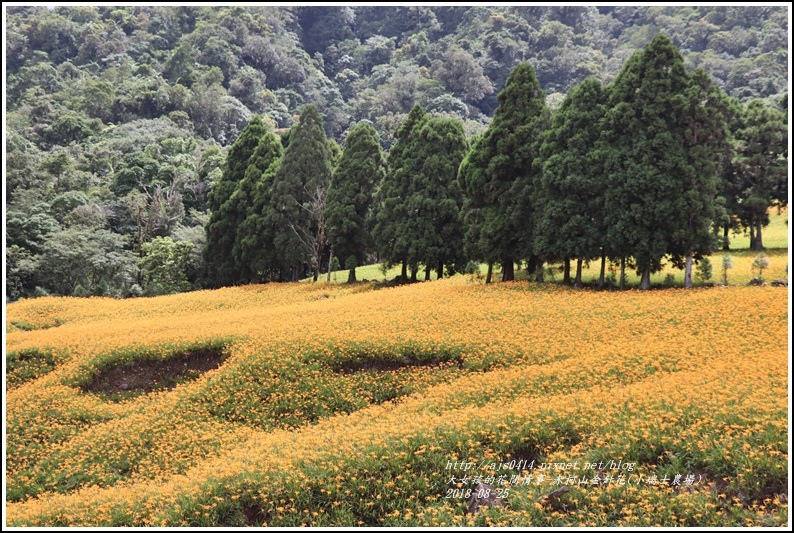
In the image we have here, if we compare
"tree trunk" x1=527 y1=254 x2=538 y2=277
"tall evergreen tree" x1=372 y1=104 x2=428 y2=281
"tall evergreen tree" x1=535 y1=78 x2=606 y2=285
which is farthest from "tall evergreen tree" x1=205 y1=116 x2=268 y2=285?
"tall evergreen tree" x1=535 y1=78 x2=606 y2=285

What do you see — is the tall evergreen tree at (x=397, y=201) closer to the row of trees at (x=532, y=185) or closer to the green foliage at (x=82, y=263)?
the row of trees at (x=532, y=185)

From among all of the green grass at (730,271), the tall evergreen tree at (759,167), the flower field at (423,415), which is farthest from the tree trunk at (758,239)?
the flower field at (423,415)

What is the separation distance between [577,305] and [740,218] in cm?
2136

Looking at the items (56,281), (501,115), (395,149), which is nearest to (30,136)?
(56,281)

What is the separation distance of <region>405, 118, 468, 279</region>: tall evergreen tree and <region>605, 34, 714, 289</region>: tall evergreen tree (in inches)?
376

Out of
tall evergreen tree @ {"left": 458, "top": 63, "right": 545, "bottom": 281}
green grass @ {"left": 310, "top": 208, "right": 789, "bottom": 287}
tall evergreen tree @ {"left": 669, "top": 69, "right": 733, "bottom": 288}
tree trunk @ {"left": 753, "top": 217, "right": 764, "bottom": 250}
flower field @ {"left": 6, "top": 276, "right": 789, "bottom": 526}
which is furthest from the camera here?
tree trunk @ {"left": 753, "top": 217, "right": 764, "bottom": 250}

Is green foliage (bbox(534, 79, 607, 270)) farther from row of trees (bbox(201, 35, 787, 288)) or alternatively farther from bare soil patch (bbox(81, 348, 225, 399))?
bare soil patch (bbox(81, 348, 225, 399))

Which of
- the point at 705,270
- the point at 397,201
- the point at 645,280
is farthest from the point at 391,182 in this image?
→ the point at 705,270

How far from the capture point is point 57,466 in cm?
1714

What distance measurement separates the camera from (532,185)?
30.7 m

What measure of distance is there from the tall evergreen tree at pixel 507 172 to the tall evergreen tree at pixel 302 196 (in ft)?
38.3

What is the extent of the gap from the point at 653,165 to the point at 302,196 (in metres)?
21.5

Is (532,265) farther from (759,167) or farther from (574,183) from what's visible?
(759,167)

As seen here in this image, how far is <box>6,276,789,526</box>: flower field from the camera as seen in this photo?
11.6 m
